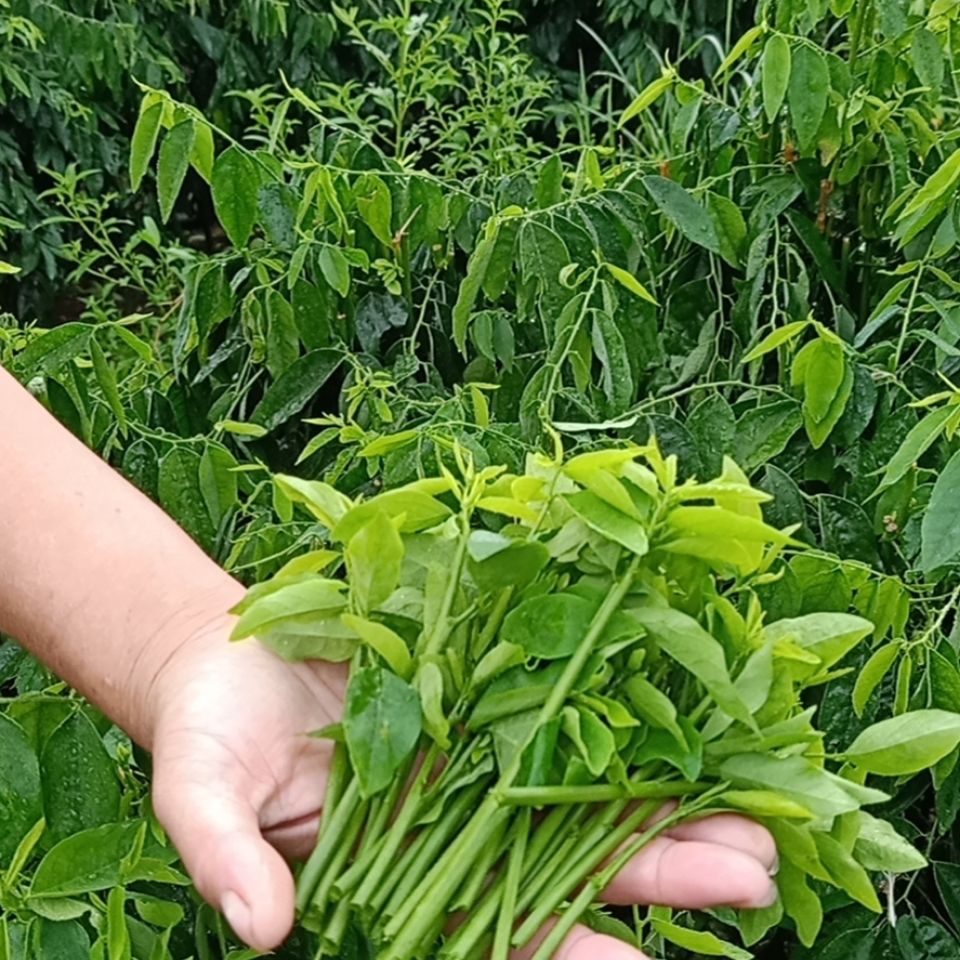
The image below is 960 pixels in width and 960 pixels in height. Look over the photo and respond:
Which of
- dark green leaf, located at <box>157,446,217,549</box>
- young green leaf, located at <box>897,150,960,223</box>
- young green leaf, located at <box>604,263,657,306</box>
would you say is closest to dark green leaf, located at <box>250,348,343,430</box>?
dark green leaf, located at <box>157,446,217,549</box>

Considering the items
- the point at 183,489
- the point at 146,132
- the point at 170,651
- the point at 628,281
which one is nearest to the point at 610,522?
the point at 170,651

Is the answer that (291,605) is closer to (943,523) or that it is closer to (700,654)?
(700,654)

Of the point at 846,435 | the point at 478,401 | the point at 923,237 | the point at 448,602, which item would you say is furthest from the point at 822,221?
the point at 448,602

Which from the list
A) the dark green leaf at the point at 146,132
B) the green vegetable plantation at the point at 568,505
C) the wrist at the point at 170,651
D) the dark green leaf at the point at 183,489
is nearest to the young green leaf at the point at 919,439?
the green vegetable plantation at the point at 568,505

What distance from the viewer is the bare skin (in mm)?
568

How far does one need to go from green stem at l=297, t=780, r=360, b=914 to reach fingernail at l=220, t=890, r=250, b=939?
0.04 metres

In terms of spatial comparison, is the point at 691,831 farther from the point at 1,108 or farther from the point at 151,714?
the point at 1,108

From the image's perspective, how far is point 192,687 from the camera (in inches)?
26.2

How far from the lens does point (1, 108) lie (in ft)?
9.11

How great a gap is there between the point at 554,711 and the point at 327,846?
0.42 feet

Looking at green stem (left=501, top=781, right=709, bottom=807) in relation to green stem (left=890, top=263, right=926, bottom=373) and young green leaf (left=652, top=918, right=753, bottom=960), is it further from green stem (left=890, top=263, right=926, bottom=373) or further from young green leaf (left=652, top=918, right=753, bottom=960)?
green stem (left=890, top=263, right=926, bottom=373)

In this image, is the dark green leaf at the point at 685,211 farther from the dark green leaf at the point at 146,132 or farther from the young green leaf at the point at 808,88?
the dark green leaf at the point at 146,132

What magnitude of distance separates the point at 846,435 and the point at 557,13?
2.56m

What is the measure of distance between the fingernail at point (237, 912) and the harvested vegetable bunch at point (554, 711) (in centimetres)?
4
